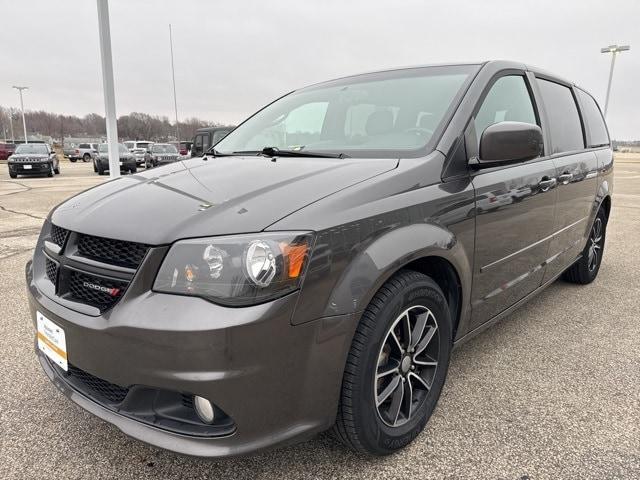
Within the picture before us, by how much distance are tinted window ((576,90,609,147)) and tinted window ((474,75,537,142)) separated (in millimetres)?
1353

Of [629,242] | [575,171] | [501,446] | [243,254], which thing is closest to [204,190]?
[243,254]

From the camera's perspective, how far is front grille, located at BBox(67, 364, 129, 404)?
1.73 m

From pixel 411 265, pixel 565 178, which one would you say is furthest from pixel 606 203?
pixel 411 265

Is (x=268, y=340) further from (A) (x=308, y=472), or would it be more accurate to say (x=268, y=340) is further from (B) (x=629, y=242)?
(B) (x=629, y=242)

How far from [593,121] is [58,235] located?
4.26m

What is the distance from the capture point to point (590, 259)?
4.34 meters

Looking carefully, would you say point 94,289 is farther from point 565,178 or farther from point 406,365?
point 565,178

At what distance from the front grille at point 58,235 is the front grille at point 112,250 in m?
0.14

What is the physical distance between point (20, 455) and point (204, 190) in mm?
1340

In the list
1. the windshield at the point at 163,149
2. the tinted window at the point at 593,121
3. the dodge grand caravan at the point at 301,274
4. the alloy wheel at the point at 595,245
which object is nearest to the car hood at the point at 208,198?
the dodge grand caravan at the point at 301,274

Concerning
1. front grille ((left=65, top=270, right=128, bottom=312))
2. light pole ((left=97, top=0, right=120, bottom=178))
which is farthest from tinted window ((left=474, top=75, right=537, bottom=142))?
light pole ((left=97, top=0, right=120, bottom=178))

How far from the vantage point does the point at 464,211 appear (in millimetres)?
2178

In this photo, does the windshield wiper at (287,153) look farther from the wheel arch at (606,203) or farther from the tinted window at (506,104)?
the wheel arch at (606,203)

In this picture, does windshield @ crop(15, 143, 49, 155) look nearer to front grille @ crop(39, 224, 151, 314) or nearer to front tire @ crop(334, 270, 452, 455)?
front grille @ crop(39, 224, 151, 314)
